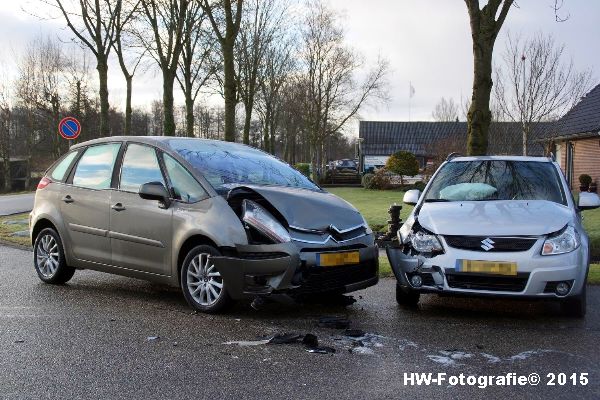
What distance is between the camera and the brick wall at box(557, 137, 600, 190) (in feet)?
82.2

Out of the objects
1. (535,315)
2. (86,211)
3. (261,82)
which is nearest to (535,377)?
(535,315)

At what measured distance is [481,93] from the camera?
1105 cm

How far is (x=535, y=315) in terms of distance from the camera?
592 cm

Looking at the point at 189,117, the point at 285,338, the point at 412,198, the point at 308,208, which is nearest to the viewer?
the point at 285,338

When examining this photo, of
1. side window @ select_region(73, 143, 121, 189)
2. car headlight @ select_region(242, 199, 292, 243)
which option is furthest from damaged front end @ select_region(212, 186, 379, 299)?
side window @ select_region(73, 143, 121, 189)

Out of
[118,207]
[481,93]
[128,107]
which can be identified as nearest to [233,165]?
[118,207]

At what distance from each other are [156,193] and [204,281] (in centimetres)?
99

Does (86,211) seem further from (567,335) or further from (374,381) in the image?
(567,335)

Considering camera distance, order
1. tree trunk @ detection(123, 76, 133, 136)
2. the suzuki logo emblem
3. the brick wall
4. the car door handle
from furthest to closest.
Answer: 1. tree trunk @ detection(123, 76, 133, 136)
2. the brick wall
3. the car door handle
4. the suzuki logo emblem

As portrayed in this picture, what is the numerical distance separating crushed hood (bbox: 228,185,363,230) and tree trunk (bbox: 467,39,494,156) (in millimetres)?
5805

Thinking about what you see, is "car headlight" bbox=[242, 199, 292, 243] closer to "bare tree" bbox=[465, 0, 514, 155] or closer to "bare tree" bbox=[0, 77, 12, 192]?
"bare tree" bbox=[465, 0, 514, 155]

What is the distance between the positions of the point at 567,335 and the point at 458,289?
0.97 metres

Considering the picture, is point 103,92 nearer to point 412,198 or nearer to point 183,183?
point 183,183

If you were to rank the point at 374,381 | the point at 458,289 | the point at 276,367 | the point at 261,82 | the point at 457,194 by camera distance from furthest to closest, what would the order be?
1. the point at 261,82
2. the point at 457,194
3. the point at 458,289
4. the point at 276,367
5. the point at 374,381
